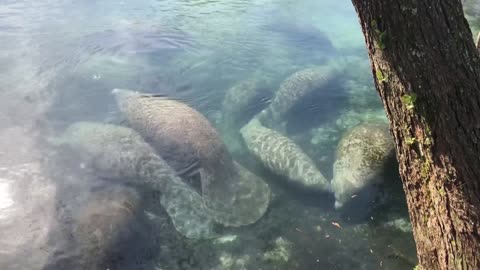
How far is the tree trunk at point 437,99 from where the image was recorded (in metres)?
2.64

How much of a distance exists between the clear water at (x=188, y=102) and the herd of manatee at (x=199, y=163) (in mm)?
167

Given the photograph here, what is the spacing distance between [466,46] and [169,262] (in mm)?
3552

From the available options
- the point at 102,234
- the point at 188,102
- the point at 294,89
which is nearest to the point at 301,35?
the point at 294,89

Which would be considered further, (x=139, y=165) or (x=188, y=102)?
(x=188, y=102)

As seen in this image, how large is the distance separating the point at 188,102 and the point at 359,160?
3.16 meters

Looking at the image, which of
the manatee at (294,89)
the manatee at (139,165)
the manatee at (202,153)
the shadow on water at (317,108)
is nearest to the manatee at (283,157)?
the manatee at (202,153)

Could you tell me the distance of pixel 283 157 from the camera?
20.5ft

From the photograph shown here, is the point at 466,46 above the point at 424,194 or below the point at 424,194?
above

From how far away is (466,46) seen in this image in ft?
8.93

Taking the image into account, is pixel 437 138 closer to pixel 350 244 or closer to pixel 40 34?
pixel 350 244

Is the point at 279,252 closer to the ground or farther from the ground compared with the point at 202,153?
closer to the ground

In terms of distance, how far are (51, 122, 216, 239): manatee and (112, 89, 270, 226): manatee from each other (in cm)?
16

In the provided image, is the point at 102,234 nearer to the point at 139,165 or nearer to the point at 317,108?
the point at 139,165

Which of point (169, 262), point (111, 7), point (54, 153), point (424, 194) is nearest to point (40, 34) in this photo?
point (111, 7)
